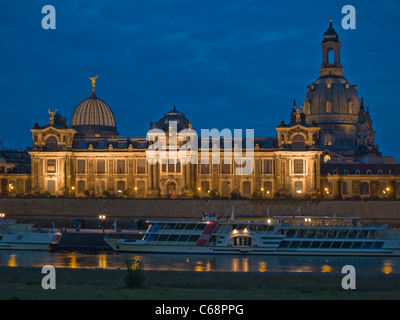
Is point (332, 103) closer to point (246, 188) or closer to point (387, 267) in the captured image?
point (246, 188)

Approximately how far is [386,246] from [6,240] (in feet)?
113

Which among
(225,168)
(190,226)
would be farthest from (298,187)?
(190,226)

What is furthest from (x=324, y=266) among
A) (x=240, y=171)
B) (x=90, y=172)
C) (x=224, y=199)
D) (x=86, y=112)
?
(x=86, y=112)

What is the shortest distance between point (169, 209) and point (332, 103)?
179ft

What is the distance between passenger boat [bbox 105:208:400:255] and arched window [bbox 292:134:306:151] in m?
30.6

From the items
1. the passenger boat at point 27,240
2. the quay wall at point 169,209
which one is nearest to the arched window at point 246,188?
the quay wall at point 169,209

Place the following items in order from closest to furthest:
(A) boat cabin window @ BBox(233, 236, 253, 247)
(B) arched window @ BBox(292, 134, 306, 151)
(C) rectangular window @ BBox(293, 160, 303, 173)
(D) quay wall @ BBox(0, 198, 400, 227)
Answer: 1. (A) boat cabin window @ BBox(233, 236, 253, 247)
2. (D) quay wall @ BBox(0, 198, 400, 227)
3. (C) rectangular window @ BBox(293, 160, 303, 173)
4. (B) arched window @ BBox(292, 134, 306, 151)

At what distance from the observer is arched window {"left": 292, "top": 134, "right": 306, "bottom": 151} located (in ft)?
325

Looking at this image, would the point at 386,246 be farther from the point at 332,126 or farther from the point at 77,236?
the point at 332,126

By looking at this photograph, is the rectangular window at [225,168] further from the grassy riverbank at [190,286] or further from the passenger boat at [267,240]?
the grassy riverbank at [190,286]

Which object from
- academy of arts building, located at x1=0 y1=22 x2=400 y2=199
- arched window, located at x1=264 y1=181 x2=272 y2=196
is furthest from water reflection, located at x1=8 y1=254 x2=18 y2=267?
arched window, located at x1=264 y1=181 x2=272 y2=196

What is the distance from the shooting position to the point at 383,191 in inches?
4006

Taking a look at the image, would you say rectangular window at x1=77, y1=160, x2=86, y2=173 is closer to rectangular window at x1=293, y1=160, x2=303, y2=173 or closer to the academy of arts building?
the academy of arts building

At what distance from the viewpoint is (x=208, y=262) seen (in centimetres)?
6159
